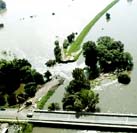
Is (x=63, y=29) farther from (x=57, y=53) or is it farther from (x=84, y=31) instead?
(x=57, y=53)

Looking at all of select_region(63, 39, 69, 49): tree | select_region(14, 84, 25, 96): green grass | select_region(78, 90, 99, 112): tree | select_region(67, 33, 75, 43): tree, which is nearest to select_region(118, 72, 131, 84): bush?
select_region(78, 90, 99, 112): tree

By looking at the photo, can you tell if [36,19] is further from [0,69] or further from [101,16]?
[0,69]

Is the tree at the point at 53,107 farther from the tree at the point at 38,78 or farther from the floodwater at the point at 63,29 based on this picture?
the tree at the point at 38,78

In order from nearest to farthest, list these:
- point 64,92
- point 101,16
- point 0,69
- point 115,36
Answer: point 64,92, point 0,69, point 115,36, point 101,16

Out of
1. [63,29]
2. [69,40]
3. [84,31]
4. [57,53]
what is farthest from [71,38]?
[63,29]

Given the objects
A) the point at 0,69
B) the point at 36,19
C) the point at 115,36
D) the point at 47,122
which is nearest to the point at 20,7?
the point at 36,19

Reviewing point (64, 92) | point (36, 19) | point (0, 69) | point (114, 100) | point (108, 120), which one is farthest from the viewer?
point (36, 19)

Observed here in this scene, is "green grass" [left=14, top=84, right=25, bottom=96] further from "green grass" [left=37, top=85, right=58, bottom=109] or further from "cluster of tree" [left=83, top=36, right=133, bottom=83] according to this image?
"cluster of tree" [left=83, top=36, right=133, bottom=83]
